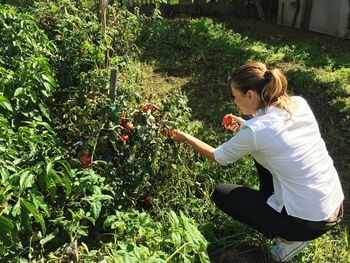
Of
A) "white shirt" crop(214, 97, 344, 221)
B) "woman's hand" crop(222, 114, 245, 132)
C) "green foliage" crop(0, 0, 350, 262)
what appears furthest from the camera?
"woman's hand" crop(222, 114, 245, 132)

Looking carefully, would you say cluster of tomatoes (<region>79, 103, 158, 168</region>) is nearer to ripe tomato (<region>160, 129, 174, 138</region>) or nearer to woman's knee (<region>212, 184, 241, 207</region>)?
ripe tomato (<region>160, 129, 174, 138</region>)

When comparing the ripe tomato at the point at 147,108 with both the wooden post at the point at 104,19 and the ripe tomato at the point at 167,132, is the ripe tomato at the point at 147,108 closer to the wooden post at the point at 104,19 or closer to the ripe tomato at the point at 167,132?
the ripe tomato at the point at 167,132

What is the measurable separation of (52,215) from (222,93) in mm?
2682

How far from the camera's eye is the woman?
2496 millimetres

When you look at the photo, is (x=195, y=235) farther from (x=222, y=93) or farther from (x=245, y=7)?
(x=245, y=7)

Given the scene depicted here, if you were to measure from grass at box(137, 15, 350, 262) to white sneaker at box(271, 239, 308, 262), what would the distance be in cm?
7

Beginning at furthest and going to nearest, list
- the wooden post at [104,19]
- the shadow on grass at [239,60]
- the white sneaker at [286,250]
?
the shadow on grass at [239,60] < the wooden post at [104,19] < the white sneaker at [286,250]

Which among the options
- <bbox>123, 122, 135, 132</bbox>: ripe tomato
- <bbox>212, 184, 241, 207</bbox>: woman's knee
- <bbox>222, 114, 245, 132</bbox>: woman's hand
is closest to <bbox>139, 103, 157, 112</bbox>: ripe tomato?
<bbox>123, 122, 135, 132</bbox>: ripe tomato

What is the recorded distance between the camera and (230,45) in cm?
611

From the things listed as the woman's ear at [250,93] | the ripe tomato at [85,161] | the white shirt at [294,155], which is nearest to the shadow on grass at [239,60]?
the white shirt at [294,155]

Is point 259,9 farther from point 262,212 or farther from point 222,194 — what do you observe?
point 262,212

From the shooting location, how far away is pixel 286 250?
2752 millimetres

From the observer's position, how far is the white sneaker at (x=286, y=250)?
2742mm

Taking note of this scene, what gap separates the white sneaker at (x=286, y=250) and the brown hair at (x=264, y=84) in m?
0.81
